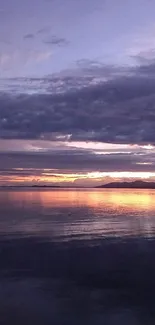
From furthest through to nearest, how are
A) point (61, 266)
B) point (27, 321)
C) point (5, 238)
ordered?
point (5, 238), point (61, 266), point (27, 321)

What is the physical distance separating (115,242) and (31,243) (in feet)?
20.8

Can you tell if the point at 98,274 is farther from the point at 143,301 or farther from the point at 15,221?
the point at 15,221

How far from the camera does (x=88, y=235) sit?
38.8m

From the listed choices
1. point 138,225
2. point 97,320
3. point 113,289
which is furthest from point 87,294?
point 138,225

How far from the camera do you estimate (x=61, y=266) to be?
88.2ft

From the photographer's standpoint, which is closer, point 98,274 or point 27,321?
point 27,321

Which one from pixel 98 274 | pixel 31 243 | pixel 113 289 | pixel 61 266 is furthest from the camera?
pixel 31 243

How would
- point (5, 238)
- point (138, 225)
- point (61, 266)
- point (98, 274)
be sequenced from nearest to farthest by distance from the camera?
point (98, 274), point (61, 266), point (5, 238), point (138, 225)

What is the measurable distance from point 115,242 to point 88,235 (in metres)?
4.37

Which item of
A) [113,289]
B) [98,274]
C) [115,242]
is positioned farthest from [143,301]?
[115,242]

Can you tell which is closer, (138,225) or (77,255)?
(77,255)

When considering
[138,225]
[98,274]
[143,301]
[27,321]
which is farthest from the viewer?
[138,225]

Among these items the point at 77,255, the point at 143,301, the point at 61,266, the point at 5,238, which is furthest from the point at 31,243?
the point at 143,301

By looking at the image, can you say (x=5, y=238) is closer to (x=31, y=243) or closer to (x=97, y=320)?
(x=31, y=243)
